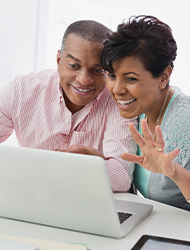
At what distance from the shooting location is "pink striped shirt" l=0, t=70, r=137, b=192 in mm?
1757

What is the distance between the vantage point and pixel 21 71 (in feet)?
12.2

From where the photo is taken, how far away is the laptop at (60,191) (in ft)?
2.86

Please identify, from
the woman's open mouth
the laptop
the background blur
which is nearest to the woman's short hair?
the woman's open mouth

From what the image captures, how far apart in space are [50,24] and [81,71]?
252 centimetres

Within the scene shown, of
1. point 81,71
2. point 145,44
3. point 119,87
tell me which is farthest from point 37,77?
point 145,44

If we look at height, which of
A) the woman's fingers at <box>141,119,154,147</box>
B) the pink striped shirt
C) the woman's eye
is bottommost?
the pink striped shirt

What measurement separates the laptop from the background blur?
2.70m

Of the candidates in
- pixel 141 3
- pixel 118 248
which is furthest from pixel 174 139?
pixel 141 3

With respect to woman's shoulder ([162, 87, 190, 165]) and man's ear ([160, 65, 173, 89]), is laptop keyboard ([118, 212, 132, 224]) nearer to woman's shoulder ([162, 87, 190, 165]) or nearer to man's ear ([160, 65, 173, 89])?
woman's shoulder ([162, 87, 190, 165])

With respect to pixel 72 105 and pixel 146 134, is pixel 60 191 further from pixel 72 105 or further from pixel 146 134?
pixel 72 105

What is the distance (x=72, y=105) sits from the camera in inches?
72.2

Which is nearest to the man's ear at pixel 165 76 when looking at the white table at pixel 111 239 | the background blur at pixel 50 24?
the white table at pixel 111 239

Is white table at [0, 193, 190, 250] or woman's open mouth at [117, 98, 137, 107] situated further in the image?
woman's open mouth at [117, 98, 137, 107]

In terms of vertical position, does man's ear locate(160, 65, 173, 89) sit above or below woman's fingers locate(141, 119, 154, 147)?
above
